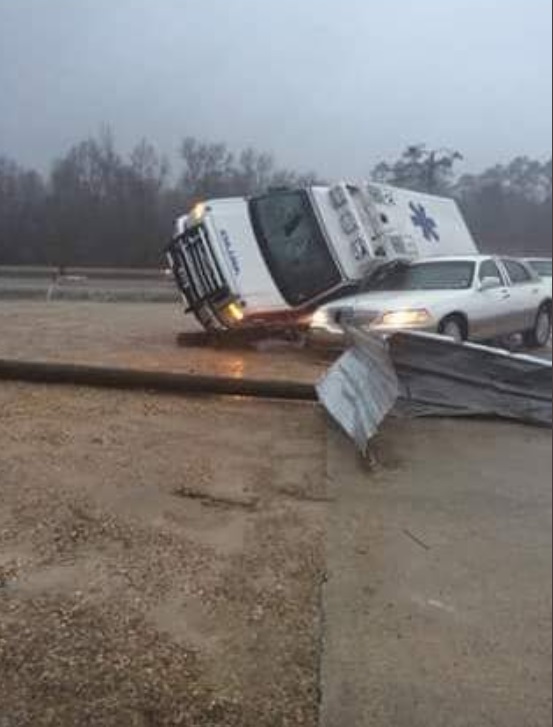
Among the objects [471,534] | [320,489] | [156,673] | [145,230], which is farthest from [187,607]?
[145,230]

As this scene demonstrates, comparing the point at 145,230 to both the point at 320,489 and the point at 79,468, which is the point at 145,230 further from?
the point at 320,489

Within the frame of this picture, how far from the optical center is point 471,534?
2678mm

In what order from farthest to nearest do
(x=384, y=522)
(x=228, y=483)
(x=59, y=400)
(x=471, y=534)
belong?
(x=228, y=483) < (x=471, y=534) < (x=384, y=522) < (x=59, y=400)

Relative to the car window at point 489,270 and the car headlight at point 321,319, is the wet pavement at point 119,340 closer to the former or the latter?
the car headlight at point 321,319

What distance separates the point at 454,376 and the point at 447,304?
3.98 feet

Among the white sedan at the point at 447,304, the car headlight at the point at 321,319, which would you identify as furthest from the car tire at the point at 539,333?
the car headlight at the point at 321,319

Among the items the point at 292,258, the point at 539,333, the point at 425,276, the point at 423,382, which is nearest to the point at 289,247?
the point at 292,258

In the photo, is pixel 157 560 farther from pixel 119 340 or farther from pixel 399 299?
pixel 399 299

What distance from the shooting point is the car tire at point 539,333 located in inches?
180

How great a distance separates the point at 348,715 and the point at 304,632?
867mm

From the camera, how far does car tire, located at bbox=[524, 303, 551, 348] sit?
15.0ft

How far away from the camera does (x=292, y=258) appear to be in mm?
4930

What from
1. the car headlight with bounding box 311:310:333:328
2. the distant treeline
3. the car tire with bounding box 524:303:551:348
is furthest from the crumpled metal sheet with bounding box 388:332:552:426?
the distant treeline

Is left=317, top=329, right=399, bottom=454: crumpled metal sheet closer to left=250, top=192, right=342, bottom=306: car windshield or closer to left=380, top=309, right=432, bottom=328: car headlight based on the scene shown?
left=250, top=192, right=342, bottom=306: car windshield
